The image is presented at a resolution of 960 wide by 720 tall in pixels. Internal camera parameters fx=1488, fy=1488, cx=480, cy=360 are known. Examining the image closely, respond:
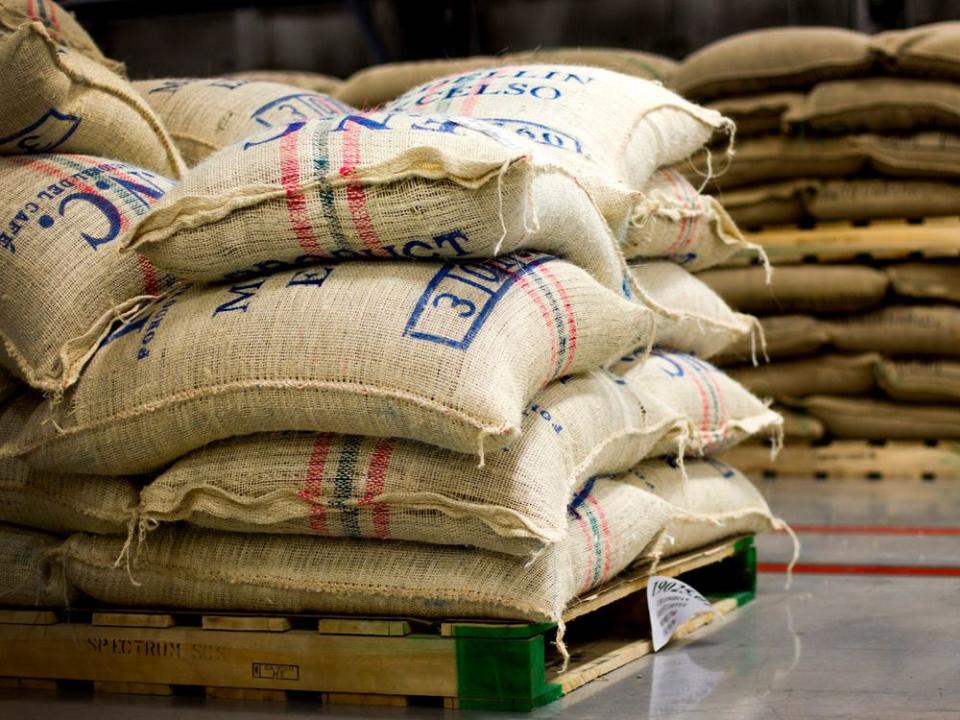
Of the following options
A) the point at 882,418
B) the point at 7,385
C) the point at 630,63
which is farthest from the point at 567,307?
the point at 630,63

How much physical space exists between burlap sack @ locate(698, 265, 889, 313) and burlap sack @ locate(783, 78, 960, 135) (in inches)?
28.3

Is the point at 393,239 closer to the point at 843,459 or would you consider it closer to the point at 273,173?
the point at 273,173

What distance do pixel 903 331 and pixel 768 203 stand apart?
0.98 m

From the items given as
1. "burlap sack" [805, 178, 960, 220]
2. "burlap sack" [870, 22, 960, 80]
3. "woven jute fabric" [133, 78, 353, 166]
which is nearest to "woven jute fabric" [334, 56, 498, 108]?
"burlap sack" [805, 178, 960, 220]

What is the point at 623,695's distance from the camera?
3.07 m

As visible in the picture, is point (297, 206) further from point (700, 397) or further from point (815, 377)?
point (815, 377)

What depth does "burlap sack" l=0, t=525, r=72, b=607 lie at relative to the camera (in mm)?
3307

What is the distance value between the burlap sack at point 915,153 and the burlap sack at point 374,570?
14.3 ft

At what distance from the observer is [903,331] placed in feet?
24.0

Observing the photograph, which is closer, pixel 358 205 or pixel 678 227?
pixel 358 205

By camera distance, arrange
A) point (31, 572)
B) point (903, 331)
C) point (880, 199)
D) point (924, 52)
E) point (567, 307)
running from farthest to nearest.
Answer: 1. point (880, 199)
2. point (903, 331)
3. point (924, 52)
4. point (31, 572)
5. point (567, 307)

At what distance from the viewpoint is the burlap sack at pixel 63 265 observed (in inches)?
124

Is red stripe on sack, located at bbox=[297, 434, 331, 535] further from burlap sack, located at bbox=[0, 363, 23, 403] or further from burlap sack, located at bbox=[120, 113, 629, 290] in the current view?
burlap sack, located at bbox=[0, 363, 23, 403]

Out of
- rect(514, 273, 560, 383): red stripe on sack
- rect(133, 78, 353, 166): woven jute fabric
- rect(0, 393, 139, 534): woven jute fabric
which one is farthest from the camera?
rect(133, 78, 353, 166): woven jute fabric
